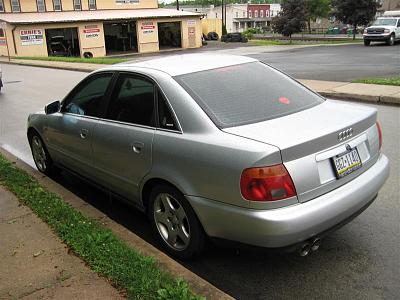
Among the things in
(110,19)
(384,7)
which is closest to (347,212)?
(110,19)

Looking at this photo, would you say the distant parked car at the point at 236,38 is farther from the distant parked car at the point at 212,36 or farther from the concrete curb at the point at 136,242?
the concrete curb at the point at 136,242

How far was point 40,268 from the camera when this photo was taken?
351 centimetres

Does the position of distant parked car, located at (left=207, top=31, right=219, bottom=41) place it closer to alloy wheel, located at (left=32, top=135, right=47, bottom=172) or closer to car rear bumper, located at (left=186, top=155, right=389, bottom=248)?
alloy wheel, located at (left=32, top=135, right=47, bottom=172)

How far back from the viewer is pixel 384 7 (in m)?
76.8

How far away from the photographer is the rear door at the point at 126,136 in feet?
12.6

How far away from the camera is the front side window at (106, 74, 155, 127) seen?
392cm

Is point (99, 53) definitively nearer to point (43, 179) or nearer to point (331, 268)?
point (43, 179)

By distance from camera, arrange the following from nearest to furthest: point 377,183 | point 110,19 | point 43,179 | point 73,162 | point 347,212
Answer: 1. point 347,212
2. point 377,183
3. point 73,162
4. point 43,179
5. point 110,19

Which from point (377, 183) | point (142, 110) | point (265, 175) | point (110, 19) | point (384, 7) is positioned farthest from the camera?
point (384, 7)

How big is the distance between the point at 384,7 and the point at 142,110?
8254 centimetres

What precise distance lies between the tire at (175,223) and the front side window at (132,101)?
623 mm

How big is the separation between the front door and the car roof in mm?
401

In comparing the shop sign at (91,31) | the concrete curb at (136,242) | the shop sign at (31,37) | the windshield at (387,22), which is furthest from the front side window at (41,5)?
the concrete curb at (136,242)

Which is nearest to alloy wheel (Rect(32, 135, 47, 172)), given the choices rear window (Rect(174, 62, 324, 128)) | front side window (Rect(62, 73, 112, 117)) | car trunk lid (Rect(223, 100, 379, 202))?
front side window (Rect(62, 73, 112, 117))
